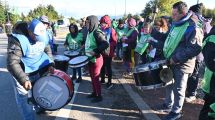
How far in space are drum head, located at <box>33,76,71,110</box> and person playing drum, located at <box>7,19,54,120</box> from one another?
18cm

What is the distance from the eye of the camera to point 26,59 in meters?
4.60

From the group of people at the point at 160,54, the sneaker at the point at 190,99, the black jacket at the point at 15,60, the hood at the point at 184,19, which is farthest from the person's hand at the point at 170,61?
the black jacket at the point at 15,60

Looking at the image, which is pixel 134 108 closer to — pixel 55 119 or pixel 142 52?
pixel 55 119

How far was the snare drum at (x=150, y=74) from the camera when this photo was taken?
5.08 metres

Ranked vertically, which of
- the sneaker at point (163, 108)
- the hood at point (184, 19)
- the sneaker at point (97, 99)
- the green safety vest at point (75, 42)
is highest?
the hood at point (184, 19)

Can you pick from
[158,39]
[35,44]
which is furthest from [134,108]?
[35,44]

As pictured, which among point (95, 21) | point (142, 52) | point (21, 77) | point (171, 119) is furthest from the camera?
point (142, 52)

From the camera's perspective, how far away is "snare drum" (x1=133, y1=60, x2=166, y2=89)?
5.08 meters

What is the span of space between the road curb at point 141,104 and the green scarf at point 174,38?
1240mm

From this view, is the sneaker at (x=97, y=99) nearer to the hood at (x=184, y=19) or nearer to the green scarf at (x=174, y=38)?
the green scarf at (x=174, y=38)

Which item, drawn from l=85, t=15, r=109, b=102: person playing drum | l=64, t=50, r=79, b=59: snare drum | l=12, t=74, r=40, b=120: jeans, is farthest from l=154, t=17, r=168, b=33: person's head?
l=12, t=74, r=40, b=120: jeans

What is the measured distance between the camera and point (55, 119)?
5801 millimetres

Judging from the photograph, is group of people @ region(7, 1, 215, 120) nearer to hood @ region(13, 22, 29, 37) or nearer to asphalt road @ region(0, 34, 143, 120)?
hood @ region(13, 22, 29, 37)

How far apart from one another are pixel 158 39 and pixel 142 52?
2.21m
